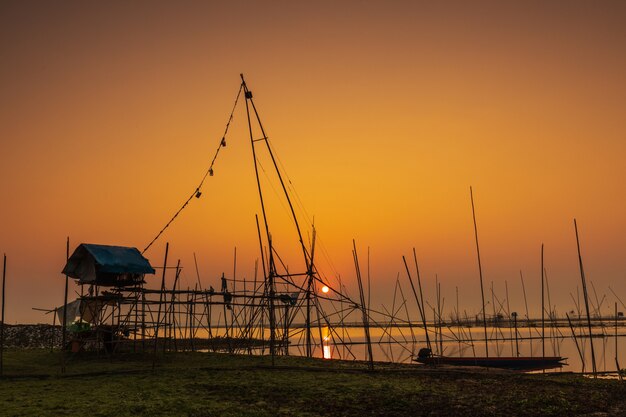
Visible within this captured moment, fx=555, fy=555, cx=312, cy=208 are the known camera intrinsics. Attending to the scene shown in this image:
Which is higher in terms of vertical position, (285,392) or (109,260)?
(109,260)

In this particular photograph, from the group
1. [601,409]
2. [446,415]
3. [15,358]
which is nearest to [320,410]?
[446,415]

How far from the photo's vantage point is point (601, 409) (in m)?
12.8

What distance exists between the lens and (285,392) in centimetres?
Answer: 1458

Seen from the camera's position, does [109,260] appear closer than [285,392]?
No

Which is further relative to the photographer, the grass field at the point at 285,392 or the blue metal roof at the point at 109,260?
the blue metal roof at the point at 109,260

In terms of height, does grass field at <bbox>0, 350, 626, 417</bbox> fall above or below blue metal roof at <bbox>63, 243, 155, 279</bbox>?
below

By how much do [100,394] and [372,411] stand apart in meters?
6.65

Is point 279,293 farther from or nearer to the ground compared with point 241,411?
farther from the ground

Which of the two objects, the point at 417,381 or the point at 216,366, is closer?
the point at 417,381

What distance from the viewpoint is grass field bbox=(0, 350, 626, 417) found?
12211 mm

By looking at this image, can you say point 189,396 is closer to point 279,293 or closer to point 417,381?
point 417,381

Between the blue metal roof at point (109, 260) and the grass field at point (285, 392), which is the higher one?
the blue metal roof at point (109, 260)

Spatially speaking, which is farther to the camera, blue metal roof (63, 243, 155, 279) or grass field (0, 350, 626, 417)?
blue metal roof (63, 243, 155, 279)

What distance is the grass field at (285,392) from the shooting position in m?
12.2
